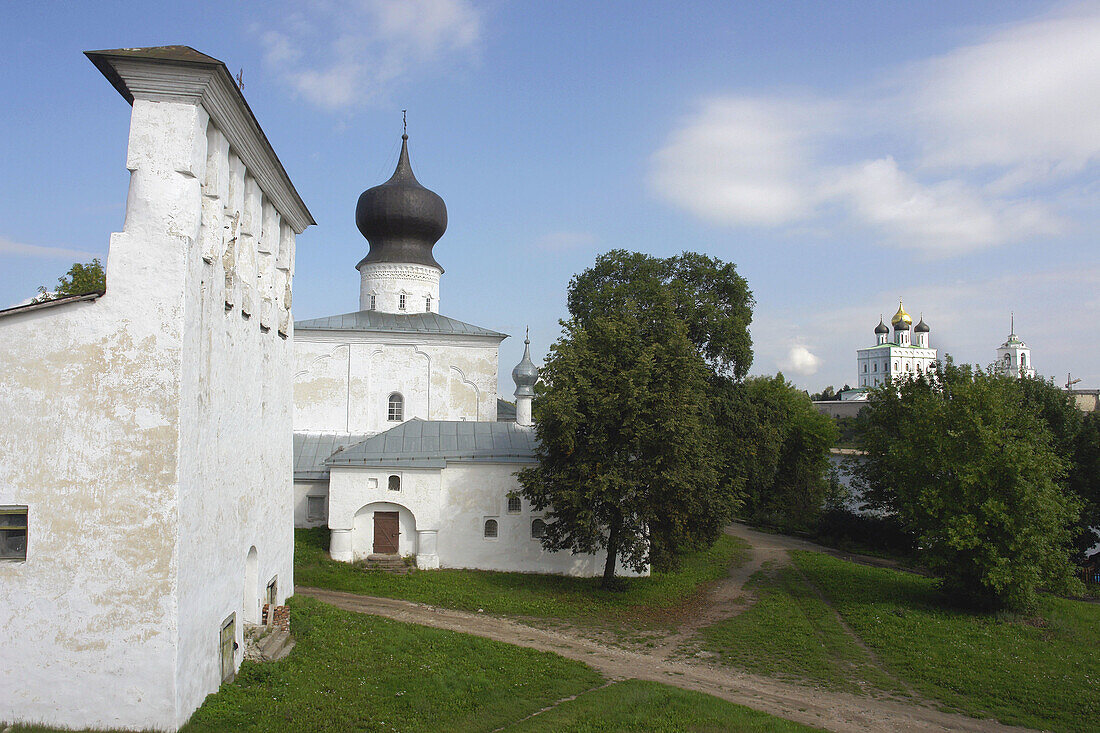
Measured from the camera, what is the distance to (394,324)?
2775 cm

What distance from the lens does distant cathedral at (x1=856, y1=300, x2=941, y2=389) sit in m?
116

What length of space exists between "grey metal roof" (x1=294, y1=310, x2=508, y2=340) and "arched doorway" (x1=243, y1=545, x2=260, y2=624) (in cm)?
1597

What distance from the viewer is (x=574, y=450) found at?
62.0 feet

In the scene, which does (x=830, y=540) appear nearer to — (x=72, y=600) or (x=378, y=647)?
(x=378, y=647)

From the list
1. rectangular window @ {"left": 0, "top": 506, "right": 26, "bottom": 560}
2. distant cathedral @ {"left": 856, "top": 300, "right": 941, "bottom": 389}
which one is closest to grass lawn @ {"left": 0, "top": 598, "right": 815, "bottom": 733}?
rectangular window @ {"left": 0, "top": 506, "right": 26, "bottom": 560}

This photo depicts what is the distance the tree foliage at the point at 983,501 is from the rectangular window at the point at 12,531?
17.3 metres

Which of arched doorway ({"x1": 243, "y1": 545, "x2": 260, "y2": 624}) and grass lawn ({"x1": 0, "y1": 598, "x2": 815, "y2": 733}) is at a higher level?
arched doorway ({"x1": 243, "y1": 545, "x2": 260, "y2": 624})

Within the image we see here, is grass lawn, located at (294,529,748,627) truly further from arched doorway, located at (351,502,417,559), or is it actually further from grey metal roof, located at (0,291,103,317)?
grey metal roof, located at (0,291,103,317)

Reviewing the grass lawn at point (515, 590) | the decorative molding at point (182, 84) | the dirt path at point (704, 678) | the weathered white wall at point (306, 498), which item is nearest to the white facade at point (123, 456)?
the decorative molding at point (182, 84)

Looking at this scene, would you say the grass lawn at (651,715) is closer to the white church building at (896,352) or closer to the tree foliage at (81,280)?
the tree foliage at (81,280)

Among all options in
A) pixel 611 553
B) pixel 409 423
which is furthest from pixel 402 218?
pixel 611 553

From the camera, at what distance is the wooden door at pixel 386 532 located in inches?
813

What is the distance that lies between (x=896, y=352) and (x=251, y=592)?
11937cm

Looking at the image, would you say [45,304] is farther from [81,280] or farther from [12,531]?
[81,280]
